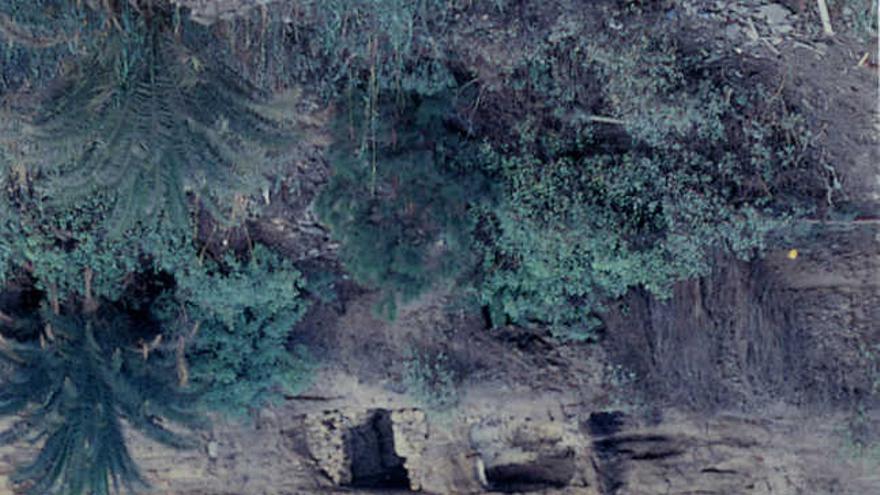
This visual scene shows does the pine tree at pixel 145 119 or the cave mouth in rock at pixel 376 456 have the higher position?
the pine tree at pixel 145 119

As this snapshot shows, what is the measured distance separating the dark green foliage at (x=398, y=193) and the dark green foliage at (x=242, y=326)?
72 cm

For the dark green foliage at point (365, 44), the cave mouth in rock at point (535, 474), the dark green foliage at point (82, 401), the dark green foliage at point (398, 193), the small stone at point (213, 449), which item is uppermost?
the dark green foliage at point (365, 44)

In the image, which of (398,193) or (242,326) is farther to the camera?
(242,326)

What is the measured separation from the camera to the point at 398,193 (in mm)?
4625

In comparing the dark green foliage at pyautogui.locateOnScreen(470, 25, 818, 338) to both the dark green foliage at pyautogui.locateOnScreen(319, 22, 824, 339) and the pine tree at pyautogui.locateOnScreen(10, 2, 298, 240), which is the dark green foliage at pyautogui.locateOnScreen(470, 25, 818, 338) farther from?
the pine tree at pyautogui.locateOnScreen(10, 2, 298, 240)

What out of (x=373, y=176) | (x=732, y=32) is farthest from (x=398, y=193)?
(x=732, y=32)

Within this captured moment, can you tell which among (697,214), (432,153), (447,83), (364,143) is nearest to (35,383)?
(364,143)

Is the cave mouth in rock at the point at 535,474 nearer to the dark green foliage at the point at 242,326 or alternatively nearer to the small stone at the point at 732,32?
the dark green foliage at the point at 242,326

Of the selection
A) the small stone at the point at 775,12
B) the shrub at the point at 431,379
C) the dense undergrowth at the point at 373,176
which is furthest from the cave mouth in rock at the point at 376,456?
the small stone at the point at 775,12

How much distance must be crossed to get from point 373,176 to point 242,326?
1477 mm

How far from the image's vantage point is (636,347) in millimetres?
5227

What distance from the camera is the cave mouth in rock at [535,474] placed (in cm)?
559

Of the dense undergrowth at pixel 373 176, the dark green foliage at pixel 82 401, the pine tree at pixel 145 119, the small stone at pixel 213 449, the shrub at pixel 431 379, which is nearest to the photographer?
the pine tree at pixel 145 119

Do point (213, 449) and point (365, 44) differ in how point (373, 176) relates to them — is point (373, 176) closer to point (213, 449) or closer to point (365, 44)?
point (365, 44)
